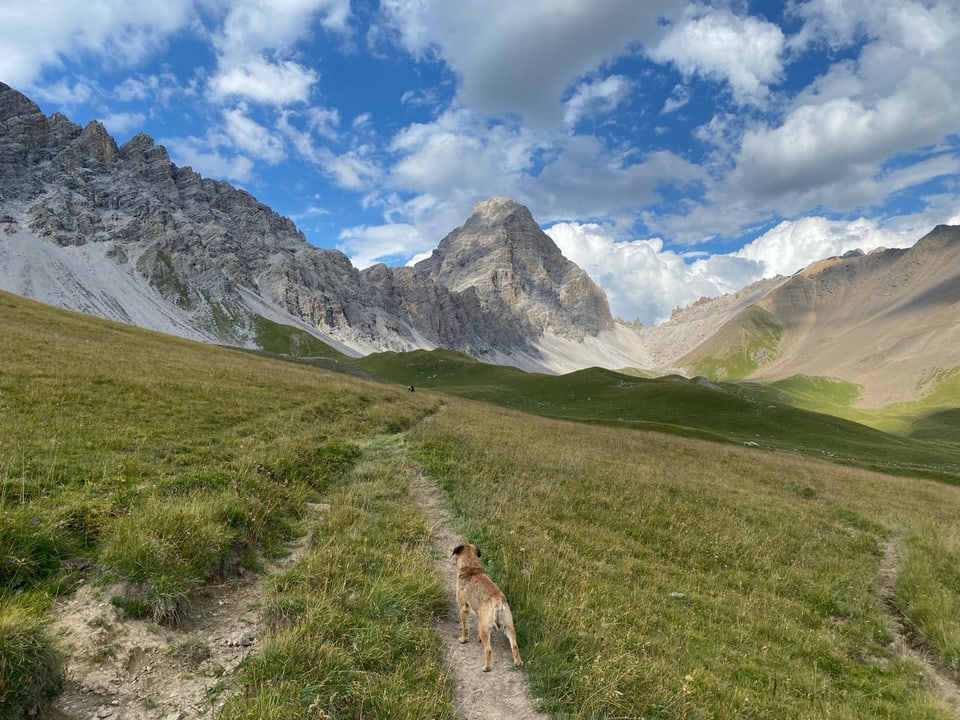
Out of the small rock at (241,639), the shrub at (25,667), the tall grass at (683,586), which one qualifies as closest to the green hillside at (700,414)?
the tall grass at (683,586)

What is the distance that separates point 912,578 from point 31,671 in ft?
63.1

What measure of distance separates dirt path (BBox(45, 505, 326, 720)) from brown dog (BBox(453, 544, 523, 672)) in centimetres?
312

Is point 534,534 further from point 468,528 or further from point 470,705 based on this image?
point 470,705

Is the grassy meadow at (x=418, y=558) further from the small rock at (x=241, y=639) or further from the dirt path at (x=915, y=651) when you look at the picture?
the small rock at (x=241, y=639)

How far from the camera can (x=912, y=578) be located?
13.3 metres

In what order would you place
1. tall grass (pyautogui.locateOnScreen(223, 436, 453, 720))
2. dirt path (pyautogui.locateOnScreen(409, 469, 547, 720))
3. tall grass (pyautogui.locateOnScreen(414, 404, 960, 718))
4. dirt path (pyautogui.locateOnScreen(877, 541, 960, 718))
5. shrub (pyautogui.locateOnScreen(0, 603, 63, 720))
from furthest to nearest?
1. dirt path (pyautogui.locateOnScreen(877, 541, 960, 718))
2. tall grass (pyautogui.locateOnScreen(414, 404, 960, 718))
3. dirt path (pyautogui.locateOnScreen(409, 469, 547, 720))
4. tall grass (pyautogui.locateOnScreen(223, 436, 453, 720))
5. shrub (pyautogui.locateOnScreen(0, 603, 63, 720))

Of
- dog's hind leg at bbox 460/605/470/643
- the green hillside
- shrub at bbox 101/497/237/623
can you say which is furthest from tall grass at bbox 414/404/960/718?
the green hillside

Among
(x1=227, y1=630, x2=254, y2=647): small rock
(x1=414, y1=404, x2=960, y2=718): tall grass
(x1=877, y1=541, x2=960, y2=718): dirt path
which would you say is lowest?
(x1=877, y1=541, x2=960, y2=718): dirt path

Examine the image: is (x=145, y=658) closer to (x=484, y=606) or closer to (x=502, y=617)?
(x=484, y=606)

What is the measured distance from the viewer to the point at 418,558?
30.4 ft

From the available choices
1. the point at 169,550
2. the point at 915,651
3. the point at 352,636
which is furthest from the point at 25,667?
the point at 915,651

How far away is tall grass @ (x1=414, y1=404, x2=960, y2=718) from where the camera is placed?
721 cm

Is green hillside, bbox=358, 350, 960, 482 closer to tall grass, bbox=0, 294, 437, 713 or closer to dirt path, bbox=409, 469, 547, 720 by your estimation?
tall grass, bbox=0, 294, 437, 713

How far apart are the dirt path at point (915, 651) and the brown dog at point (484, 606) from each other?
8.00 metres
